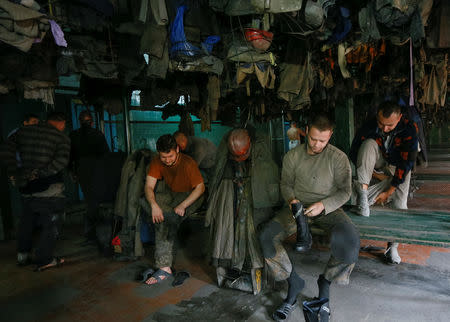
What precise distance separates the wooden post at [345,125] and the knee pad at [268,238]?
394 centimetres

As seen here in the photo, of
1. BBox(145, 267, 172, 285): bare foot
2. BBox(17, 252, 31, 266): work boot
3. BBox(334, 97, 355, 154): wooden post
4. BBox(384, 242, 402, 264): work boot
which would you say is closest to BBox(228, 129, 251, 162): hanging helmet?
BBox(145, 267, 172, 285): bare foot

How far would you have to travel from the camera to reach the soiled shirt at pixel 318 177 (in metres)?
2.84

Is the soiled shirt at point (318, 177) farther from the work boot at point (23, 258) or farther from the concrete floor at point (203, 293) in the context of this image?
the work boot at point (23, 258)

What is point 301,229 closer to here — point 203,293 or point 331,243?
point 331,243

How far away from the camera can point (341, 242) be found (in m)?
2.62

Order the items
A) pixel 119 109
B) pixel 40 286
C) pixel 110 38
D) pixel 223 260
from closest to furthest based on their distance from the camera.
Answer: pixel 223 260, pixel 40 286, pixel 110 38, pixel 119 109

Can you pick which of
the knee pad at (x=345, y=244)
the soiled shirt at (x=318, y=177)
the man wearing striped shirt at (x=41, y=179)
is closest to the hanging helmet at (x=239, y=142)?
the soiled shirt at (x=318, y=177)

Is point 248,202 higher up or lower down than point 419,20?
lower down

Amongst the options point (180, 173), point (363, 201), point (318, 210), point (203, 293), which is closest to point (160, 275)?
point (203, 293)

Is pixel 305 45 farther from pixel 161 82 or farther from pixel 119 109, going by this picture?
pixel 119 109

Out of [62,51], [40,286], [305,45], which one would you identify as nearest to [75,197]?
[40,286]

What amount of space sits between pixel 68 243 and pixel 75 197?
72.3 inches

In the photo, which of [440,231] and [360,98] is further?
[360,98]

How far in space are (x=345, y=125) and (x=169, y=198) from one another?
419 cm
